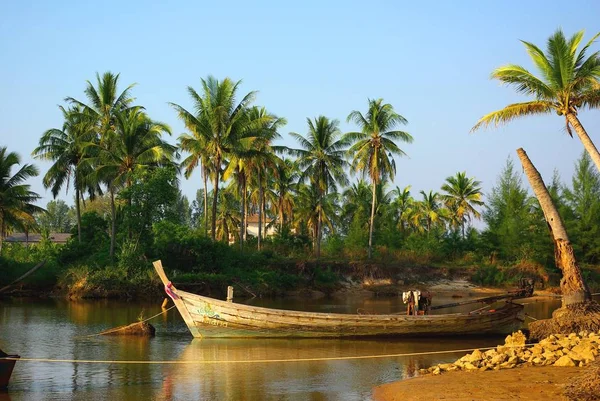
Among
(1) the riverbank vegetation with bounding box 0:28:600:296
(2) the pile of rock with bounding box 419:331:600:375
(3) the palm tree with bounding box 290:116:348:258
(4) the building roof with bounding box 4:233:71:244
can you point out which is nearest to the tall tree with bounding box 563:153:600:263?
(1) the riverbank vegetation with bounding box 0:28:600:296

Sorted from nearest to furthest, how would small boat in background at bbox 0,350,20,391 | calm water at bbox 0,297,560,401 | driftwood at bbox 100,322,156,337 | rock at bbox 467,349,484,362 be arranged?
small boat in background at bbox 0,350,20,391 < calm water at bbox 0,297,560,401 < rock at bbox 467,349,484,362 < driftwood at bbox 100,322,156,337

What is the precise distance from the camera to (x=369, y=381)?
13125mm

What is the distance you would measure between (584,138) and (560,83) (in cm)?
191

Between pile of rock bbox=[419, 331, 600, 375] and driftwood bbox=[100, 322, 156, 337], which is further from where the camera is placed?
driftwood bbox=[100, 322, 156, 337]

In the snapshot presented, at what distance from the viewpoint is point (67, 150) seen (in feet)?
131

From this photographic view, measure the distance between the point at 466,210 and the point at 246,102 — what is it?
107 ft

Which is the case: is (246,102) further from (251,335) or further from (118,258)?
(251,335)

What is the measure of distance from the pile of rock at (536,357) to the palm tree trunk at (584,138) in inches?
205

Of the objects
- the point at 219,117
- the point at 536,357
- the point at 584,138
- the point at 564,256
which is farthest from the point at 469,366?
the point at 219,117

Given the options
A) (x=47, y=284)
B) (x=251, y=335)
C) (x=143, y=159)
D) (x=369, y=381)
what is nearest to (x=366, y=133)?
(x=143, y=159)

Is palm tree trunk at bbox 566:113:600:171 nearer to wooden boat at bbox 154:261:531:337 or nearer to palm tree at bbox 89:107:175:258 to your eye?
wooden boat at bbox 154:261:531:337

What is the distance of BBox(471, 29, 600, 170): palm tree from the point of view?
17.9 meters

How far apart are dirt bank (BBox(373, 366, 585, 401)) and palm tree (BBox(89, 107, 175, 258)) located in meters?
26.5

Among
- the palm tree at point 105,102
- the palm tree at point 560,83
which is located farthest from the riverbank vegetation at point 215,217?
the palm tree at point 560,83
